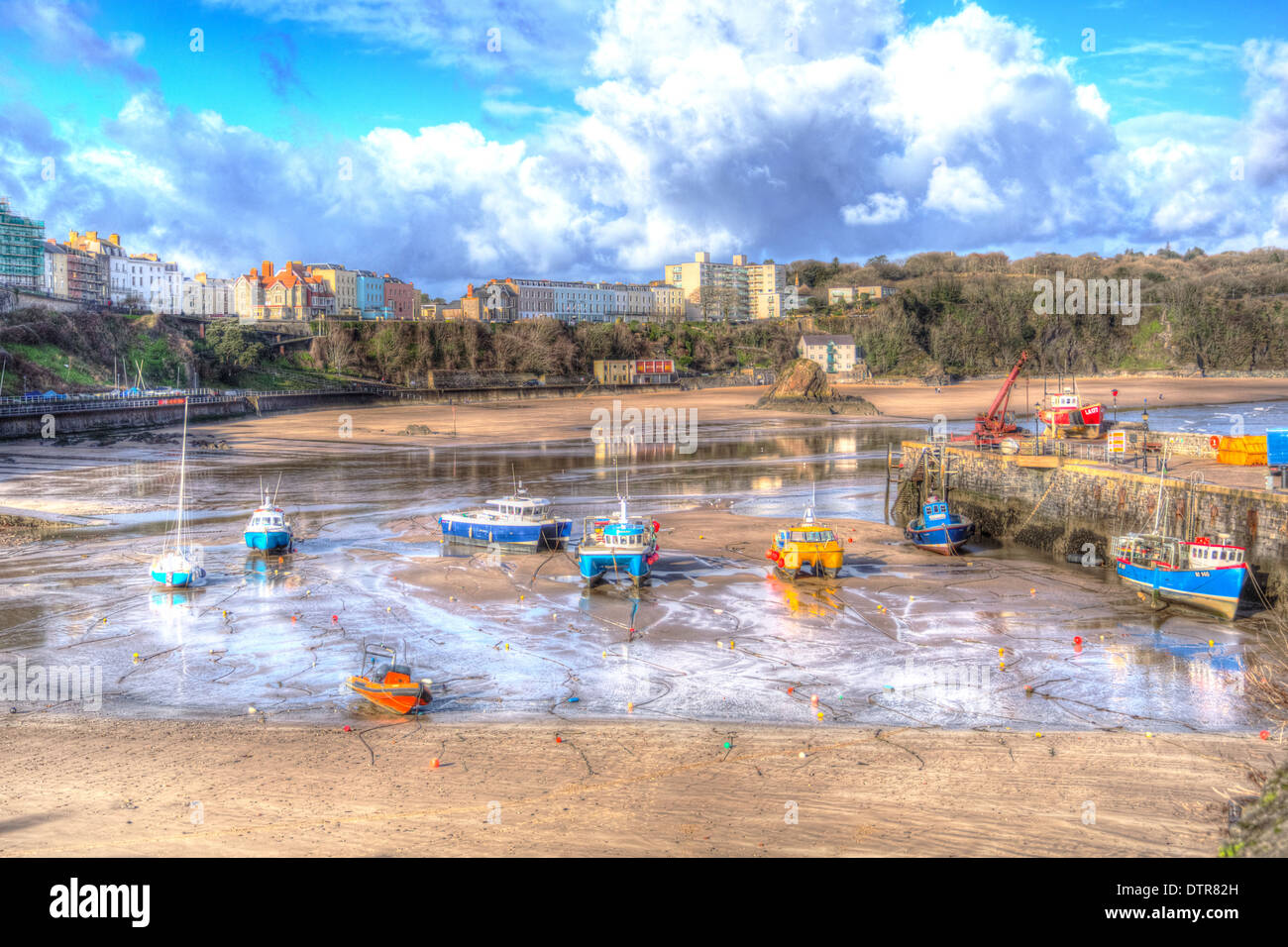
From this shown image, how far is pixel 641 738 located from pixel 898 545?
17.2m

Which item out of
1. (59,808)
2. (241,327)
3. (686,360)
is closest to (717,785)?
(59,808)

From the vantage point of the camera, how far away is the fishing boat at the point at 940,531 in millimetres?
28156

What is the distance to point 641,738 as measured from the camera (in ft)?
45.3

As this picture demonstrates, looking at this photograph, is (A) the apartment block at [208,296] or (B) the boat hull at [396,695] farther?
(A) the apartment block at [208,296]

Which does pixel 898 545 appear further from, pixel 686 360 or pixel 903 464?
pixel 686 360

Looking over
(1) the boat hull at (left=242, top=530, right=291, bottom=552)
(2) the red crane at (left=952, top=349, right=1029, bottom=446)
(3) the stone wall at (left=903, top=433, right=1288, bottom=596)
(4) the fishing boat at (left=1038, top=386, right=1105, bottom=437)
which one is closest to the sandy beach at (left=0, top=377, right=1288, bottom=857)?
(1) the boat hull at (left=242, top=530, right=291, bottom=552)

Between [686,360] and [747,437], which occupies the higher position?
[686,360]

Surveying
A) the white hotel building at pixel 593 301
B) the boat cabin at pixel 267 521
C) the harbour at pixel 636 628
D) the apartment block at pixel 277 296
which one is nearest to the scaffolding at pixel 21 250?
the apartment block at pixel 277 296

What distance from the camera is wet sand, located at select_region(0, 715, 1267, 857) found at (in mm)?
10359

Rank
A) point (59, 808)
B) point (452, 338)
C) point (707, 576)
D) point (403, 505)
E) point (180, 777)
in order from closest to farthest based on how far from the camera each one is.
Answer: point (59, 808)
point (180, 777)
point (707, 576)
point (403, 505)
point (452, 338)

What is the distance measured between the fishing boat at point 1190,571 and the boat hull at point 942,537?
5.68m

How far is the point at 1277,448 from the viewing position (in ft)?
91.2

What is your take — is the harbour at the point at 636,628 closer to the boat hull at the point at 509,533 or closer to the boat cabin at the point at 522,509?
the boat hull at the point at 509,533

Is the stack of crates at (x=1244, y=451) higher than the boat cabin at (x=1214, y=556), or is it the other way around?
the stack of crates at (x=1244, y=451)
